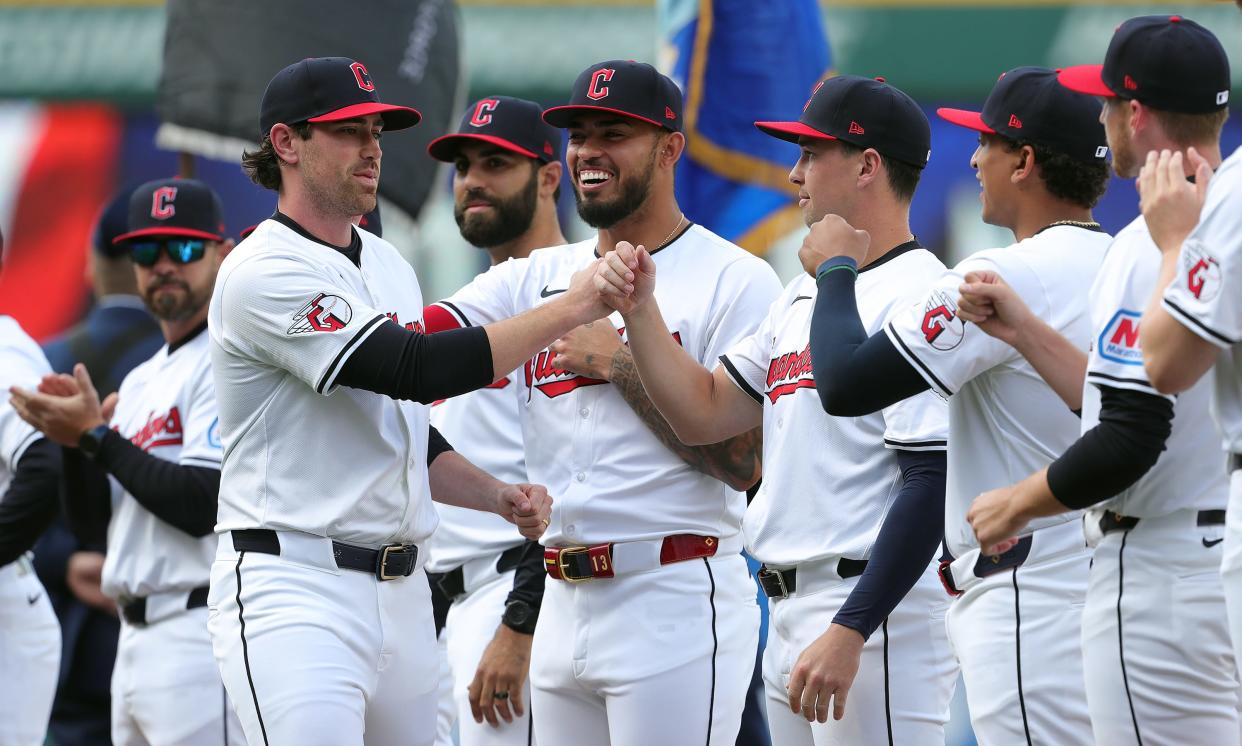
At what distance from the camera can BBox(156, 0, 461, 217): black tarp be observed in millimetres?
6074

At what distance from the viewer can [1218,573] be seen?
10.5 ft

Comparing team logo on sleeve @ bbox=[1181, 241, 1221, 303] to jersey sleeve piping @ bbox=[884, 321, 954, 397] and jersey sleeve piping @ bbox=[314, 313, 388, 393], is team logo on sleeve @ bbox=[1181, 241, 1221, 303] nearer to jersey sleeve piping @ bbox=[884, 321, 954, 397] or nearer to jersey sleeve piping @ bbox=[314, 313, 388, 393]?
jersey sleeve piping @ bbox=[884, 321, 954, 397]

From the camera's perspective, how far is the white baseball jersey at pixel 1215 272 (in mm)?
2791

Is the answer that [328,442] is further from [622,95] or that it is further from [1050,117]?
[1050,117]

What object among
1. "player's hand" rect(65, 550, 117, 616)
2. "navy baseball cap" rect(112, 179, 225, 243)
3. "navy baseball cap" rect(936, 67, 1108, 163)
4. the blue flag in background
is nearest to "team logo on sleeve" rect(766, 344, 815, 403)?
"navy baseball cap" rect(936, 67, 1108, 163)

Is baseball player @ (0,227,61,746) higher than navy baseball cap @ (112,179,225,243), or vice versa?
navy baseball cap @ (112,179,225,243)

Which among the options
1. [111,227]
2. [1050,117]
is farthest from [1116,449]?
[111,227]

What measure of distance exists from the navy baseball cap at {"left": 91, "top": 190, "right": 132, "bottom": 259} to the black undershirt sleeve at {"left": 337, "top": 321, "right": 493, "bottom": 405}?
3314 mm

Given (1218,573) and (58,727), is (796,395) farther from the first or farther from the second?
(58,727)

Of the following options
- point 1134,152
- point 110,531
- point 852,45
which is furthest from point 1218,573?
point 852,45

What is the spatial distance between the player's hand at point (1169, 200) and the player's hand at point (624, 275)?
4.41ft

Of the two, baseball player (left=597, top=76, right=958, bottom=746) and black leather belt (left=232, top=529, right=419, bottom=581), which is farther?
black leather belt (left=232, top=529, right=419, bottom=581)

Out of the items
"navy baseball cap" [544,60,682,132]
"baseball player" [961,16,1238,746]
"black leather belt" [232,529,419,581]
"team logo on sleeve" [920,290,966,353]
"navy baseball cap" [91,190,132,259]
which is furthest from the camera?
"navy baseball cap" [91,190,132,259]

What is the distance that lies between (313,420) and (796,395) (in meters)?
1.19
